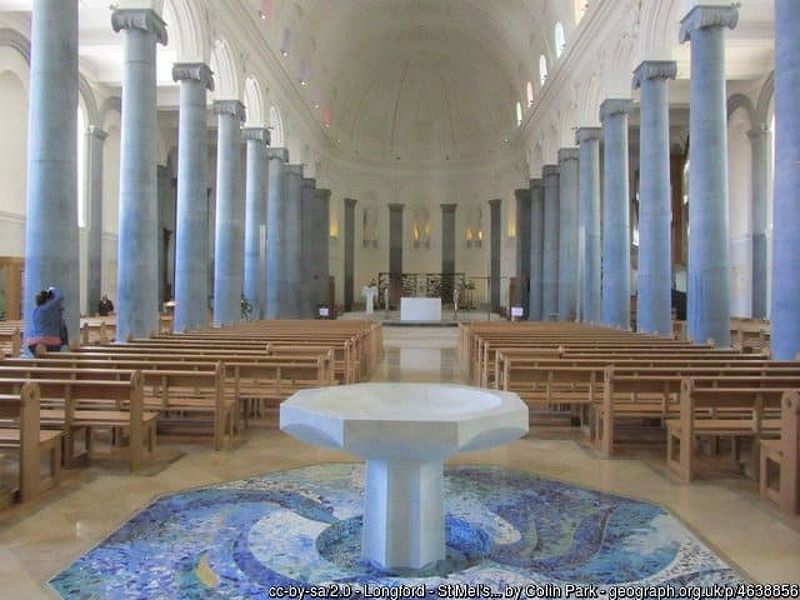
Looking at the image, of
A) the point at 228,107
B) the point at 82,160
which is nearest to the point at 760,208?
the point at 228,107

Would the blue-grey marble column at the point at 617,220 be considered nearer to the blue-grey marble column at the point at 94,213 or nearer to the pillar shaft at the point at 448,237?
the blue-grey marble column at the point at 94,213

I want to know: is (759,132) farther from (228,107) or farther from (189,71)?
(189,71)

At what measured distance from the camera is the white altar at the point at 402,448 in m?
3.56

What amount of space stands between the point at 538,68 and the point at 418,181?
12866mm

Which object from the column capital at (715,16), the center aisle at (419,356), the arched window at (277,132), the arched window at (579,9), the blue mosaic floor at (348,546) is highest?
the arched window at (579,9)

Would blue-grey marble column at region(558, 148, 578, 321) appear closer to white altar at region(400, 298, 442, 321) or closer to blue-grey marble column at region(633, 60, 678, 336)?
white altar at region(400, 298, 442, 321)

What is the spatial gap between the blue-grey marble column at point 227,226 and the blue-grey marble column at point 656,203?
35.3 feet

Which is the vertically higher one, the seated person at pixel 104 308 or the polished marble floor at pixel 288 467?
the seated person at pixel 104 308

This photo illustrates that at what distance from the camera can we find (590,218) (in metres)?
21.7

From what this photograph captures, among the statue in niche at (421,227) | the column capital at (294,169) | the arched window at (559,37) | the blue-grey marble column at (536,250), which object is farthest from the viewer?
the statue in niche at (421,227)

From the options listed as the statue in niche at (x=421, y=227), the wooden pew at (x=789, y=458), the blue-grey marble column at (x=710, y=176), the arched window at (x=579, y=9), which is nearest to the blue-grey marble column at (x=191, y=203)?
the blue-grey marble column at (x=710, y=176)

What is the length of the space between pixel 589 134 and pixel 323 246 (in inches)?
607

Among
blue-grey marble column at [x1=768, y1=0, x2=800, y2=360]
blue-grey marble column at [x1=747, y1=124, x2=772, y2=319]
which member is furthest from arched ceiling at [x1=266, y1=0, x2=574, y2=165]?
blue-grey marble column at [x1=768, y1=0, x2=800, y2=360]

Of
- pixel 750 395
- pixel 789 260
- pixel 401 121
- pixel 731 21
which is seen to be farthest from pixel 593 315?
pixel 401 121
